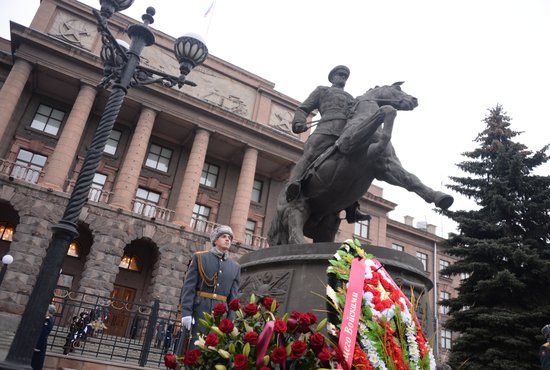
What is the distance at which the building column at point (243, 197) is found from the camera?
2927cm

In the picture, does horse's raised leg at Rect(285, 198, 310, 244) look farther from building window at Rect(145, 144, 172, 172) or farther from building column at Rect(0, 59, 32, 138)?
building window at Rect(145, 144, 172, 172)

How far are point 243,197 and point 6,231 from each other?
15664mm

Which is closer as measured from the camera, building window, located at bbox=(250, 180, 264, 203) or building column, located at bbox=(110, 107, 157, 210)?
building column, located at bbox=(110, 107, 157, 210)

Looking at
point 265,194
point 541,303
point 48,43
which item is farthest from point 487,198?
point 48,43

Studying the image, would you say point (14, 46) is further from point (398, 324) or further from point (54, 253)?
point (398, 324)

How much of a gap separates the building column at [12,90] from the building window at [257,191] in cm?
1852

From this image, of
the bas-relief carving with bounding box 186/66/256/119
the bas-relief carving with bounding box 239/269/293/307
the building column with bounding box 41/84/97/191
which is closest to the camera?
the bas-relief carving with bounding box 239/269/293/307

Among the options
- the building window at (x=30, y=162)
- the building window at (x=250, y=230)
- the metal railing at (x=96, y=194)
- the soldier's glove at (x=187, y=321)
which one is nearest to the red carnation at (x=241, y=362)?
the soldier's glove at (x=187, y=321)

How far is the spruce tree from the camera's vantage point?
1407 centimetres

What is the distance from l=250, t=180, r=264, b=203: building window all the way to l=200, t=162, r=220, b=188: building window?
3482mm

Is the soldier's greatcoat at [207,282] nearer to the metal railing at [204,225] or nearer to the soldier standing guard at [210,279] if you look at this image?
the soldier standing guard at [210,279]

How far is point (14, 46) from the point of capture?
27.1m

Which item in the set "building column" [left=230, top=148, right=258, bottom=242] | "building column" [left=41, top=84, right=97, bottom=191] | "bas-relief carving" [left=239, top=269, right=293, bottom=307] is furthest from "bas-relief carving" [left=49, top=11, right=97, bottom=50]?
"bas-relief carving" [left=239, top=269, right=293, bottom=307]

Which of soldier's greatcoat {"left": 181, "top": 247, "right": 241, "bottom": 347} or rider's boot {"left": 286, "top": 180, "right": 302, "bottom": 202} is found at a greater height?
rider's boot {"left": 286, "top": 180, "right": 302, "bottom": 202}
